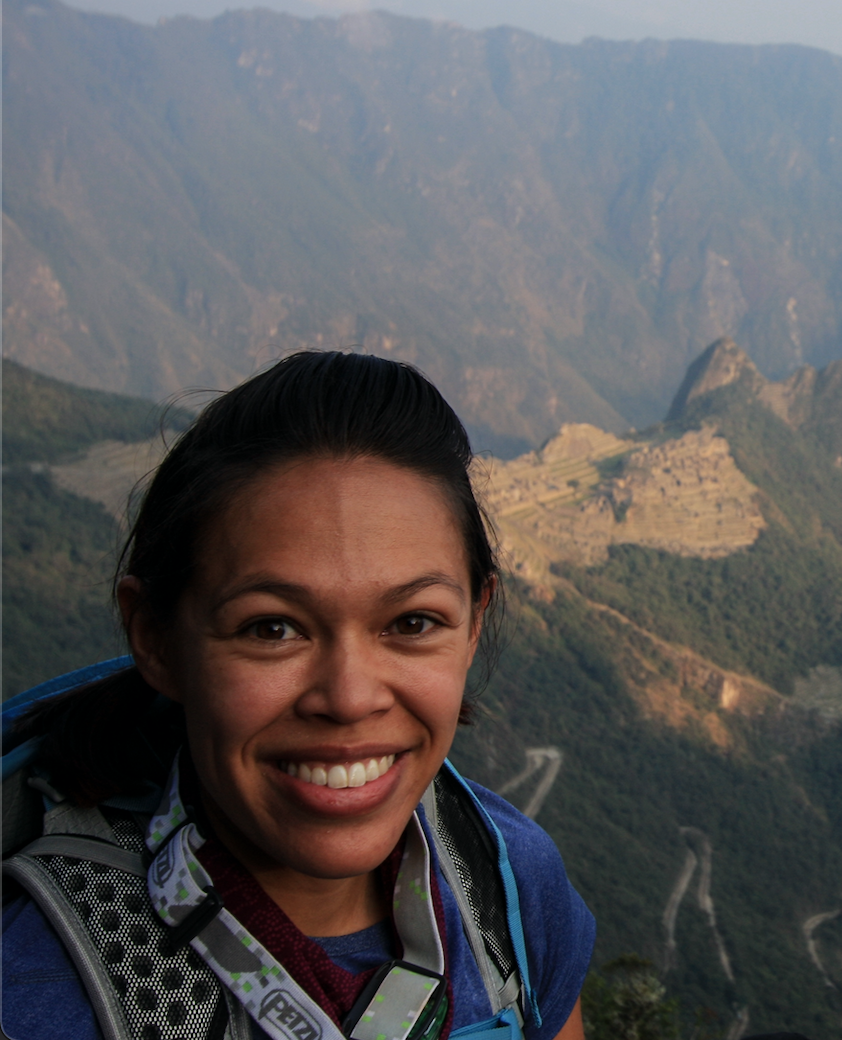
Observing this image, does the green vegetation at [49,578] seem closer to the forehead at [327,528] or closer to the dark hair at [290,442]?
the dark hair at [290,442]

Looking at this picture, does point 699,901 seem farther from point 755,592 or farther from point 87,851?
point 87,851

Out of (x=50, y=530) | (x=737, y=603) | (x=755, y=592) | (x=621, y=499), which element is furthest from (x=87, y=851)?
(x=755, y=592)

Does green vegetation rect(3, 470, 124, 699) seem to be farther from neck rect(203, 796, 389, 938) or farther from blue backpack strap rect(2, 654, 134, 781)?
neck rect(203, 796, 389, 938)

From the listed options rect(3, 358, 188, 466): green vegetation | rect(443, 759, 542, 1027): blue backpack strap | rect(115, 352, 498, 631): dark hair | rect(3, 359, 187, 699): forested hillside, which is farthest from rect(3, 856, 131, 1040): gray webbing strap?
rect(3, 358, 188, 466): green vegetation

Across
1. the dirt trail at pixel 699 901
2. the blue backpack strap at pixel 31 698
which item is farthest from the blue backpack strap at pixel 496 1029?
the dirt trail at pixel 699 901

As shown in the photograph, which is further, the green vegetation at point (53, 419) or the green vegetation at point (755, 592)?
the green vegetation at point (755, 592)
